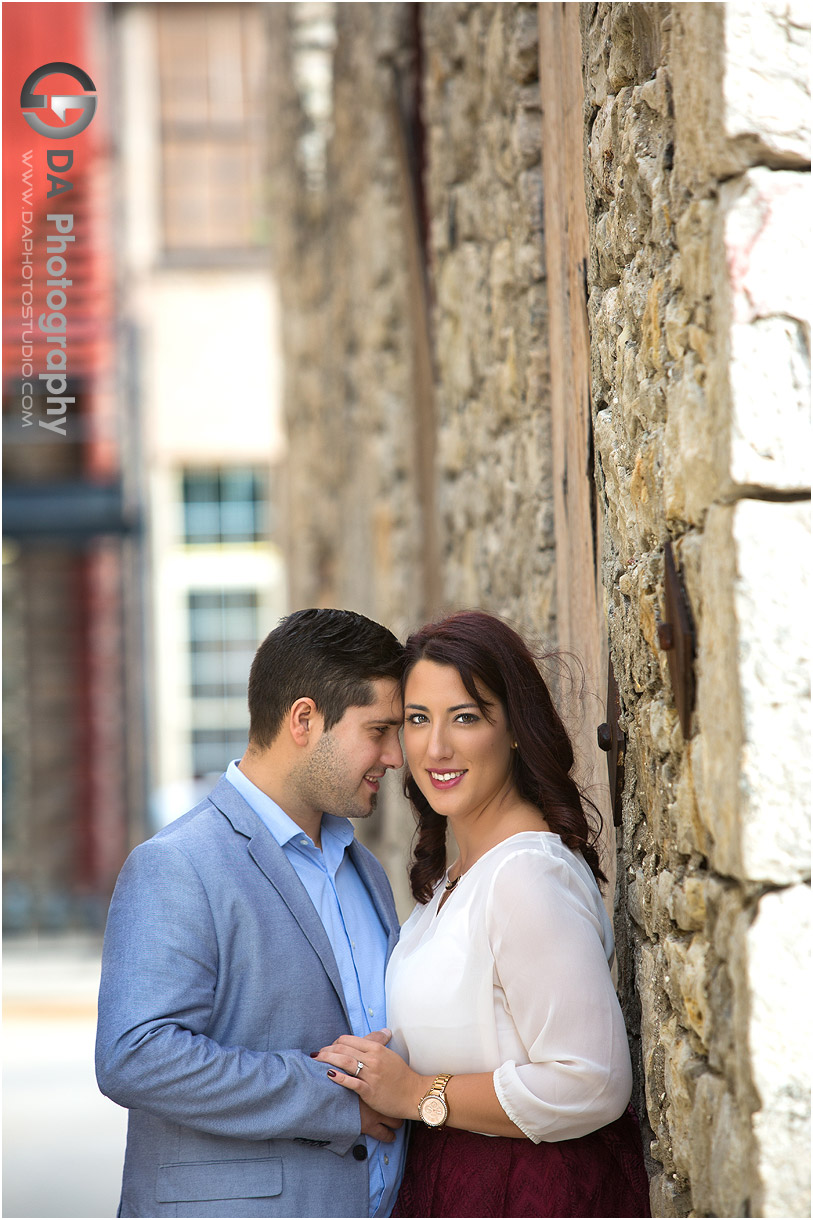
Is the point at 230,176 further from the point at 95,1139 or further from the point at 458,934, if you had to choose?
the point at 458,934

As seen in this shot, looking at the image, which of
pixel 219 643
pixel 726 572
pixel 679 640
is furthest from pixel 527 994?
pixel 219 643

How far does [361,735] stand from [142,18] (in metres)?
12.0

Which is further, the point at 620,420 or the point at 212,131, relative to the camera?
the point at 212,131

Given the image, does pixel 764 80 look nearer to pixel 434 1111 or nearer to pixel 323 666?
pixel 323 666

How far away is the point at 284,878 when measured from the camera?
215 cm

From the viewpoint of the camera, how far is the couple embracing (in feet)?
6.34

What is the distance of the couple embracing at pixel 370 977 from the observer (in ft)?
6.34

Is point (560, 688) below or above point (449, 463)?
below

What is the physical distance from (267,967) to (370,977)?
25cm

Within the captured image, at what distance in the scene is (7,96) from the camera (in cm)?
1060

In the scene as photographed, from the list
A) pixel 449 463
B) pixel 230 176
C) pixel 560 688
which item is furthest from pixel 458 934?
pixel 230 176

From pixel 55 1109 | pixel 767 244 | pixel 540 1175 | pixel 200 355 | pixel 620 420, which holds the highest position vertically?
pixel 200 355

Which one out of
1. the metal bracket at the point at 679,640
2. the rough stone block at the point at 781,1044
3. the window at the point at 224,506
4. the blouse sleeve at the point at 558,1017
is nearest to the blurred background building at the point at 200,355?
the window at the point at 224,506

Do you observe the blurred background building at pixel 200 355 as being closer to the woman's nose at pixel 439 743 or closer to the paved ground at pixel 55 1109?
the paved ground at pixel 55 1109
